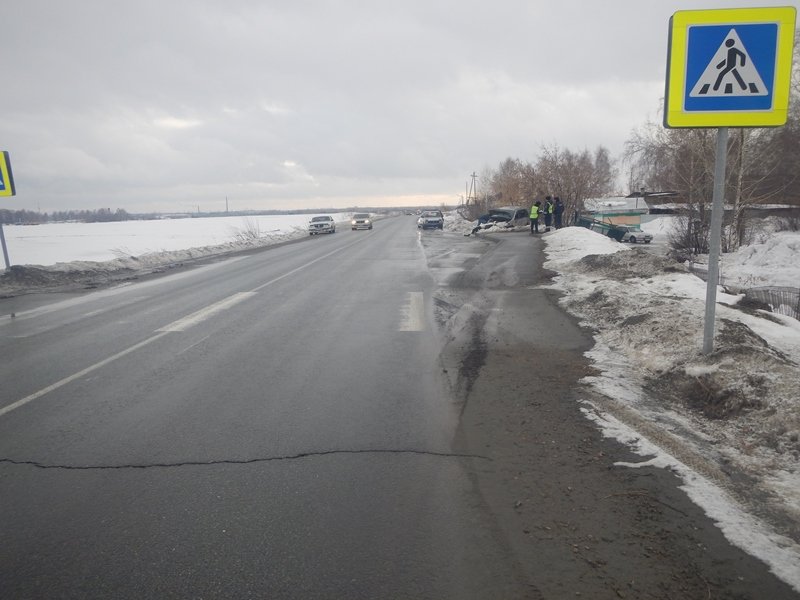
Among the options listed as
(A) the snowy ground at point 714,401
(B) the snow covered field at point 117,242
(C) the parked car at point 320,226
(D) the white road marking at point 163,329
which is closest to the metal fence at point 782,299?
(A) the snowy ground at point 714,401

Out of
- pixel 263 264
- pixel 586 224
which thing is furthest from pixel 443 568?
pixel 586 224

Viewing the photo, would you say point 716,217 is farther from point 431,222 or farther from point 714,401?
point 431,222

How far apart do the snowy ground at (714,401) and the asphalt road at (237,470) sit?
150cm

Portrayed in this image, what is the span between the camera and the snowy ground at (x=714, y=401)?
3080mm

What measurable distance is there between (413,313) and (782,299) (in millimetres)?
7531

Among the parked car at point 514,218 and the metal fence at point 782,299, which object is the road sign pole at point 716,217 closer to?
the metal fence at point 782,299

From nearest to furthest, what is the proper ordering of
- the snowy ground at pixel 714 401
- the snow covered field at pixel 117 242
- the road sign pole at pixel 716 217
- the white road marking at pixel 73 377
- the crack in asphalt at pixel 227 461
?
the snowy ground at pixel 714 401, the crack in asphalt at pixel 227 461, the road sign pole at pixel 716 217, the white road marking at pixel 73 377, the snow covered field at pixel 117 242

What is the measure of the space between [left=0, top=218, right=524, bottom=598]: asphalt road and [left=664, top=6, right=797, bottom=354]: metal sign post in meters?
3.73

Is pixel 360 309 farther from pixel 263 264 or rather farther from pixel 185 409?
pixel 263 264

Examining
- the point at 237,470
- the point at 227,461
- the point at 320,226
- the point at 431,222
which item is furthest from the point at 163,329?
the point at 320,226

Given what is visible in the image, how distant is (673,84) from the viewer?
4910mm

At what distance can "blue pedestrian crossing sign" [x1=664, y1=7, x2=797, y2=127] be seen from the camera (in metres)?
4.63

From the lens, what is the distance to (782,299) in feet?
32.9

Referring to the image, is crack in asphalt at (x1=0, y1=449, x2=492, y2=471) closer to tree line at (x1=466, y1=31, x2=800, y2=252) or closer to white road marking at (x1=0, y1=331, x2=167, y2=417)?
white road marking at (x1=0, y1=331, x2=167, y2=417)
